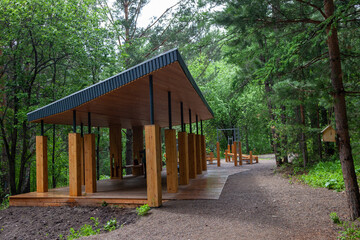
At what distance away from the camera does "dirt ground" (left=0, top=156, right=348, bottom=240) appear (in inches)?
149

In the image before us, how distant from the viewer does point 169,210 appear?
5.04 meters

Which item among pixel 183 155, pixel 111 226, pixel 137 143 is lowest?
pixel 111 226

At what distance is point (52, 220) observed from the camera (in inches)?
238

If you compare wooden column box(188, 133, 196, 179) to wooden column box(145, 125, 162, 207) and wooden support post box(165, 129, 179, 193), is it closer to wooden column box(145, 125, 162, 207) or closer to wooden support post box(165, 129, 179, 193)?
wooden support post box(165, 129, 179, 193)

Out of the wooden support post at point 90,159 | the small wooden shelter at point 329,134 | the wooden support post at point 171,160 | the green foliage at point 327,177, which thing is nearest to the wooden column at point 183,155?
the wooden support post at point 171,160

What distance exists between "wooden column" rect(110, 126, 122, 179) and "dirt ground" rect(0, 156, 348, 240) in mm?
4498

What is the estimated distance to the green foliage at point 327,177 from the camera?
623 cm

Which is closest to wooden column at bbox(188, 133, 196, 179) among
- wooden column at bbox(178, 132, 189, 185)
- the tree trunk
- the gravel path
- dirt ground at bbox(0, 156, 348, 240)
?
wooden column at bbox(178, 132, 189, 185)

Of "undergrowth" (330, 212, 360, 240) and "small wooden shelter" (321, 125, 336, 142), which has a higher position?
"small wooden shelter" (321, 125, 336, 142)

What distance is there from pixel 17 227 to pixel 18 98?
6444mm

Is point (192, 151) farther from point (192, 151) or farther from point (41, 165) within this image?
point (41, 165)

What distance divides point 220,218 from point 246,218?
44cm

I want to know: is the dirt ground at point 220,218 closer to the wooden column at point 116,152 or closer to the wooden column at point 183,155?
the wooden column at point 183,155

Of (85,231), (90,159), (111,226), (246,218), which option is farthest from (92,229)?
(246,218)
